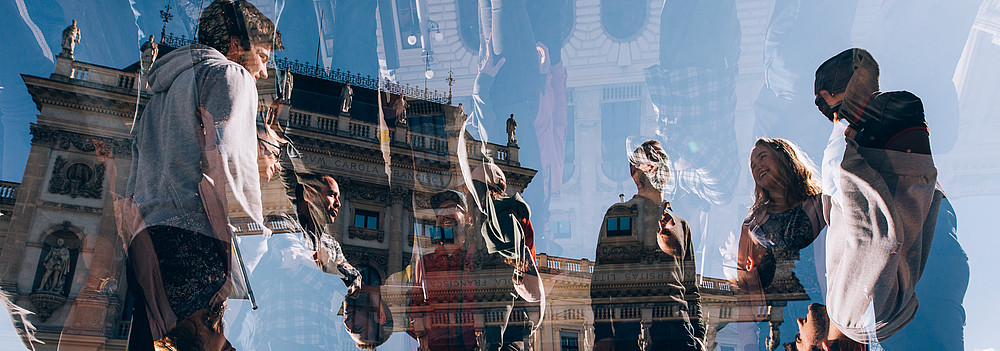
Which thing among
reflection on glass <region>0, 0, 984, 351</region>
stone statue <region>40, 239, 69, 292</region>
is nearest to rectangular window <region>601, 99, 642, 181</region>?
reflection on glass <region>0, 0, 984, 351</region>

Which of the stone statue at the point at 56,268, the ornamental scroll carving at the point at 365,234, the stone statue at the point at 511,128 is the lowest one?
the stone statue at the point at 56,268

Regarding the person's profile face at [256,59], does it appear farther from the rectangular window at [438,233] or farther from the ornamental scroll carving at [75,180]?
the ornamental scroll carving at [75,180]

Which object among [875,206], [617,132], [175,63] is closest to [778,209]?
[875,206]

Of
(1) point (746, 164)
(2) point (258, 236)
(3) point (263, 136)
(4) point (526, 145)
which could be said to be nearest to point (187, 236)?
(2) point (258, 236)

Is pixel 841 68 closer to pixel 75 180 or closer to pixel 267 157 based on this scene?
pixel 267 157

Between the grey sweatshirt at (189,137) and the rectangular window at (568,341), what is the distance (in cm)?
346

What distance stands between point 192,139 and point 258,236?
3.41 ft

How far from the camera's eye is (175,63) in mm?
6867

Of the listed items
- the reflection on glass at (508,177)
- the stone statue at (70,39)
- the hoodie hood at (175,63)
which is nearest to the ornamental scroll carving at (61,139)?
the reflection on glass at (508,177)

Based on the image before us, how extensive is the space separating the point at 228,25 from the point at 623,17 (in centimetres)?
395

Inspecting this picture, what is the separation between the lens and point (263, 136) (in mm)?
7438

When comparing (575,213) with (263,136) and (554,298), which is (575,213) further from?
(263,136)

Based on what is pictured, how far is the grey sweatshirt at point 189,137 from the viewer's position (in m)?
6.50

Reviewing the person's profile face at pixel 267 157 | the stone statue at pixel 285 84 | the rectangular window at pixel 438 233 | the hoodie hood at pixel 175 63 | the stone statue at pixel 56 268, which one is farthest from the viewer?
the rectangular window at pixel 438 233
